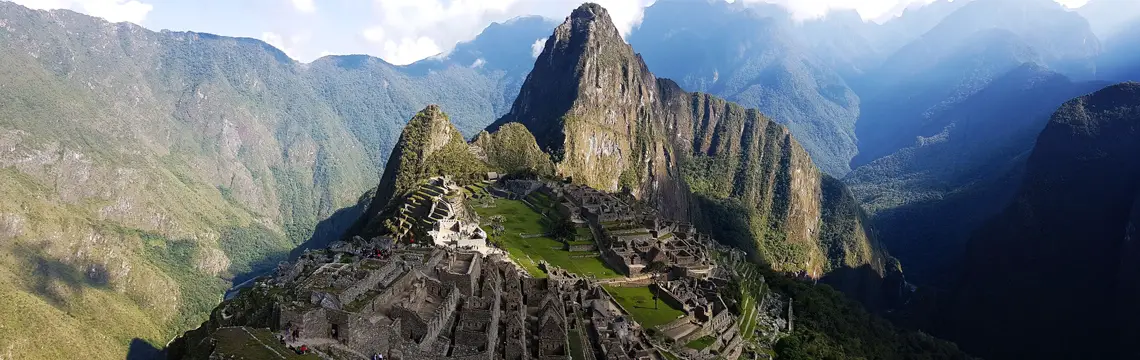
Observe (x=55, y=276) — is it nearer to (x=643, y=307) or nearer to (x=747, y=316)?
(x=643, y=307)

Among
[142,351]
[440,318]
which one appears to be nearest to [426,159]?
[142,351]

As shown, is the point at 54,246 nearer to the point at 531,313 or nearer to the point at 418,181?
the point at 418,181

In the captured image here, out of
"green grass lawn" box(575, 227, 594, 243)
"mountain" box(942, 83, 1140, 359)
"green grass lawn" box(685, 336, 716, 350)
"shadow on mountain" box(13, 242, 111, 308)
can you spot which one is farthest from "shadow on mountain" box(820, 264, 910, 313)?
"shadow on mountain" box(13, 242, 111, 308)

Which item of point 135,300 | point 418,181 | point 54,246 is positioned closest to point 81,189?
point 54,246

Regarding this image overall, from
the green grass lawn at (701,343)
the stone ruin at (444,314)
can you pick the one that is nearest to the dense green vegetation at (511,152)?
the green grass lawn at (701,343)

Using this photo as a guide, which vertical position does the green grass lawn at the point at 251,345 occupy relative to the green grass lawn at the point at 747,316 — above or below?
below

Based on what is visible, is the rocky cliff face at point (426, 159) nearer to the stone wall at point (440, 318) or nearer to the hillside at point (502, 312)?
the hillside at point (502, 312)
